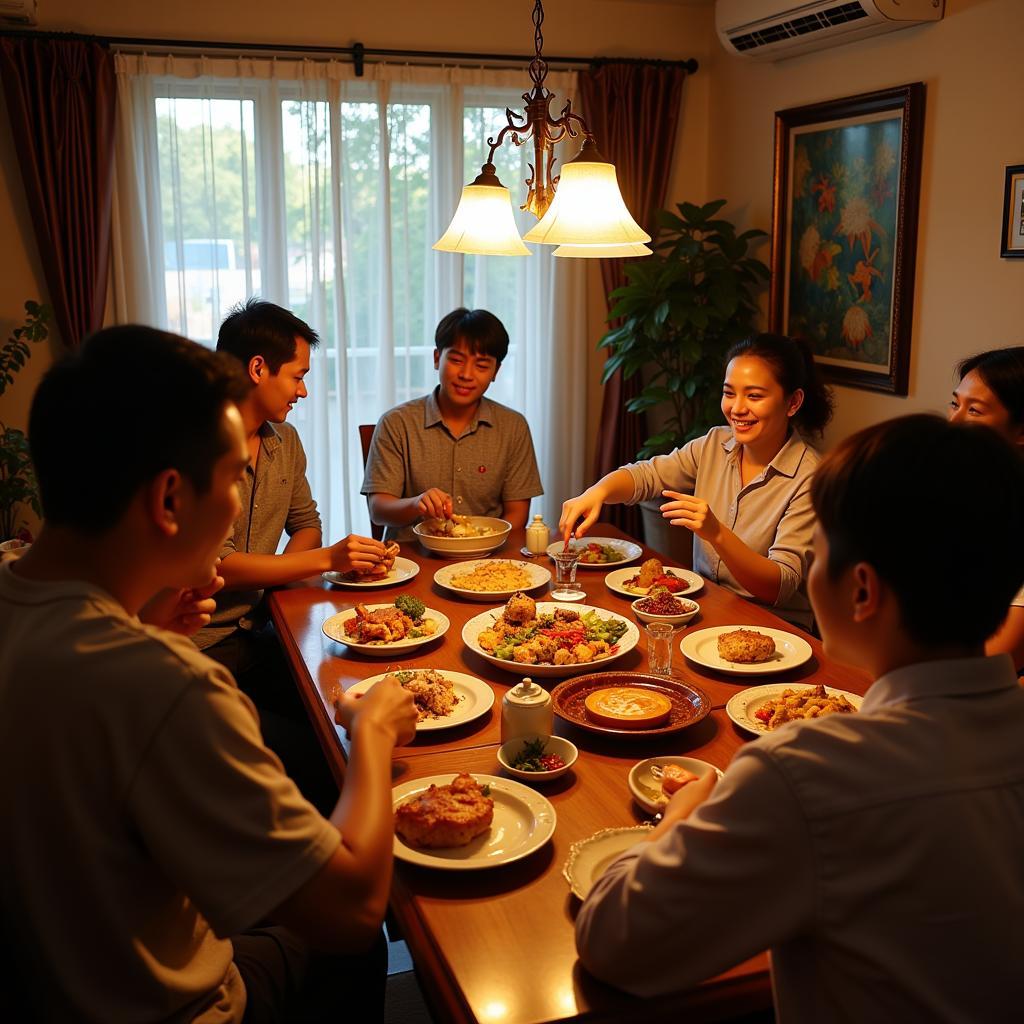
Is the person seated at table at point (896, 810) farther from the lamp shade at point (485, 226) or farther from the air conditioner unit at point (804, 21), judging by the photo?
the air conditioner unit at point (804, 21)

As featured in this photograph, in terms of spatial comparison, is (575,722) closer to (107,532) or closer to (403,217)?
(107,532)

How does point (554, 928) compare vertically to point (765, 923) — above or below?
below

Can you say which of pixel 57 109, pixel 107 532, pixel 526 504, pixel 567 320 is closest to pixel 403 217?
pixel 567 320

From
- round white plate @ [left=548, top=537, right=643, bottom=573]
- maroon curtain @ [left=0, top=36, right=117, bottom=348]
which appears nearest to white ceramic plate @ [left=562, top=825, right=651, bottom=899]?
round white plate @ [left=548, top=537, right=643, bottom=573]

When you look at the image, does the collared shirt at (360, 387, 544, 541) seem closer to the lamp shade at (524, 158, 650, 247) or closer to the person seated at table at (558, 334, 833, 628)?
the person seated at table at (558, 334, 833, 628)

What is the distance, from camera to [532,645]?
2111 millimetres

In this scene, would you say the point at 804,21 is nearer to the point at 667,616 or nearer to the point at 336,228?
the point at 336,228

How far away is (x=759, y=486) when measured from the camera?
2.89 metres

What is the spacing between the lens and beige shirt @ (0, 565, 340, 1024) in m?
1.06

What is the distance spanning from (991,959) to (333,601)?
6.04 feet

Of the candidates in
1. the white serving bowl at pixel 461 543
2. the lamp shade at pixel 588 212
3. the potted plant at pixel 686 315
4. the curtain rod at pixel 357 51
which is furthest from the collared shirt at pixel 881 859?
the curtain rod at pixel 357 51

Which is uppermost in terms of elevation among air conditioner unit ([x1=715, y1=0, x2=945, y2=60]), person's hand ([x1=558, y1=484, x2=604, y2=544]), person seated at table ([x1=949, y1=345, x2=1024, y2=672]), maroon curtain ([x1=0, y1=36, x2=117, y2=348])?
air conditioner unit ([x1=715, y1=0, x2=945, y2=60])

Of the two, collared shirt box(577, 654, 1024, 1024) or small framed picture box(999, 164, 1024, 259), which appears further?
small framed picture box(999, 164, 1024, 259)

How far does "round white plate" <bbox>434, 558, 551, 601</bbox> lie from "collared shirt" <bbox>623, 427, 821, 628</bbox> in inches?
19.3
